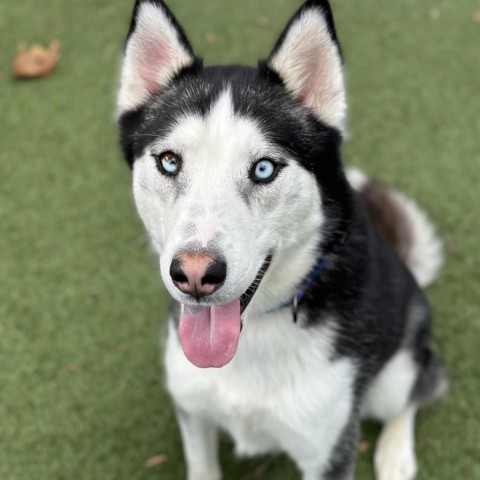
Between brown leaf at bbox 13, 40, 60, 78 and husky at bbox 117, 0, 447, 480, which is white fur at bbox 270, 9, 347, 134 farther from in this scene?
brown leaf at bbox 13, 40, 60, 78

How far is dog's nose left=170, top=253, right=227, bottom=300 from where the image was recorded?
64.4 inches

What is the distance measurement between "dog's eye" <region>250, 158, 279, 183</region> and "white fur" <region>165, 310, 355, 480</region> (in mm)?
536

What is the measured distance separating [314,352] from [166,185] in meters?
0.76

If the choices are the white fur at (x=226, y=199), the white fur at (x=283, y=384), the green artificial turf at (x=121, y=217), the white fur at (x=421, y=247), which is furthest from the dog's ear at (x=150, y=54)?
the white fur at (x=421, y=247)

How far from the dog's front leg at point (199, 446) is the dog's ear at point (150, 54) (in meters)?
1.15

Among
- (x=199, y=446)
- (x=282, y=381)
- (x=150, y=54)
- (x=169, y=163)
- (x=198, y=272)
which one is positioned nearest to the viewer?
(x=198, y=272)

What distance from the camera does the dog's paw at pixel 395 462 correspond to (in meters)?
2.70

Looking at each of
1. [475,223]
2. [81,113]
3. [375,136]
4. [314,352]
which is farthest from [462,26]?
[314,352]

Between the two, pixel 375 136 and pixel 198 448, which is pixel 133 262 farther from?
pixel 375 136

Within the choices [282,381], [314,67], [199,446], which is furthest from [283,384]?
[314,67]

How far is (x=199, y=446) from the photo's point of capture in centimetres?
252

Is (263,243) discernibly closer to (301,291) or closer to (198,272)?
(198,272)

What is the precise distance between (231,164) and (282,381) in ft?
2.64

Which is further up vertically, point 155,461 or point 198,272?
point 198,272
